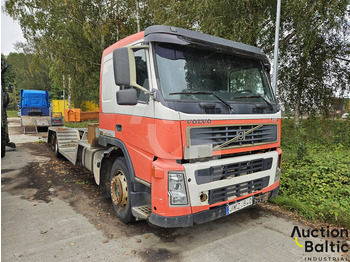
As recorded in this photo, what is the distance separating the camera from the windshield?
285cm

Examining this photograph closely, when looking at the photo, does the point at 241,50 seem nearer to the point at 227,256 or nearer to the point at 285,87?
the point at 227,256

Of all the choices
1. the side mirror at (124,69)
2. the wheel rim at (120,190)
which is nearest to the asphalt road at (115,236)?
the wheel rim at (120,190)

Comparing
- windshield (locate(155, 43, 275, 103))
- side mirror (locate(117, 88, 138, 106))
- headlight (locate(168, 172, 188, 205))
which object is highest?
windshield (locate(155, 43, 275, 103))

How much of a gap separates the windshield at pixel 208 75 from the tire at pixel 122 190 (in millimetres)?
1455

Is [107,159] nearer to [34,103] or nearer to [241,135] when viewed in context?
[241,135]

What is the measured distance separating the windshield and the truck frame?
13mm

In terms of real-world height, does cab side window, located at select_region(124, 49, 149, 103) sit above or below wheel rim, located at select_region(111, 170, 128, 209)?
above

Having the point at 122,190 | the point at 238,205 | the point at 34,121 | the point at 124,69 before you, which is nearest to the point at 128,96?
the point at 124,69

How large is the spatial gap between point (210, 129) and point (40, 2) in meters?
13.4

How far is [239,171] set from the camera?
3.06 m

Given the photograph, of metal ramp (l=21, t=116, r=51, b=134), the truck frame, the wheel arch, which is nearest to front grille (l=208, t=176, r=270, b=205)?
the truck frame

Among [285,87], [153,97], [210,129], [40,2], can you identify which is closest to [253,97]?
[210,129]

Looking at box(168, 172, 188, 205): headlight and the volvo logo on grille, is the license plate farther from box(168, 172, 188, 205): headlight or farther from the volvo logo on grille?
the volvo logo on grille

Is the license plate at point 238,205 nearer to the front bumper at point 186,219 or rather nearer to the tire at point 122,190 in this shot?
the front bumper at point 186,219
